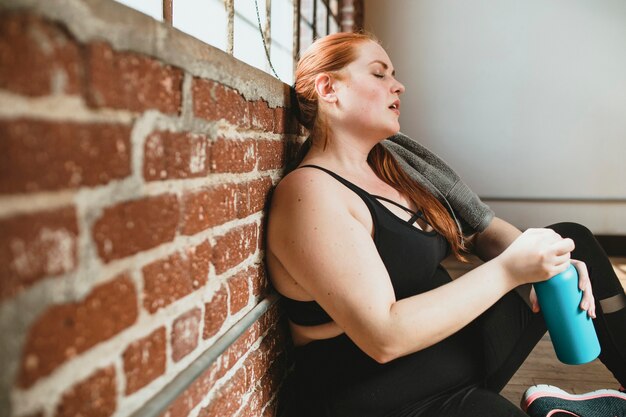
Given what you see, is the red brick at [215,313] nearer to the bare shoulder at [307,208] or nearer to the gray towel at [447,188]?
the bare shoulder at [307,208]

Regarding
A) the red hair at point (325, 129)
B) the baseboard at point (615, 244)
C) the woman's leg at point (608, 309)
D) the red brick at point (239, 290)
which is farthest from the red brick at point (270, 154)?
the baseboard at point (615, 244)

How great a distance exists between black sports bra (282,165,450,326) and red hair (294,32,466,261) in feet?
0.60

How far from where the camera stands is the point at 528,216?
4223mm

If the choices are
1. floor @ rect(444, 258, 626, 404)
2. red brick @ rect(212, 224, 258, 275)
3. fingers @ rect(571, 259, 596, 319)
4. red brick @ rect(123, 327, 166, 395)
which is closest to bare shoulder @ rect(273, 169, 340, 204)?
red brick @ rect(212, 224, 258, 275)

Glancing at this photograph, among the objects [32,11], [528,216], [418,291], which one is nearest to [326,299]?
[418,291]

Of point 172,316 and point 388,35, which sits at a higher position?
point 388,35

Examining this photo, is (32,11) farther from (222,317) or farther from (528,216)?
(528,216)

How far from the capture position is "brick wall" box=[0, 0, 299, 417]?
1.39ft

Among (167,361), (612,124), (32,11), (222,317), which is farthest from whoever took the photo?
(612,124)

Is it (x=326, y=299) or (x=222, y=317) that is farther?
(x=326, y=299)

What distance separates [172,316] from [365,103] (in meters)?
0.80

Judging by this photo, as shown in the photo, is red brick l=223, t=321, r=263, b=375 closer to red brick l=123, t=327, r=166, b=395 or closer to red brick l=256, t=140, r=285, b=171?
red brick l=123, t=327, r=166, b=395

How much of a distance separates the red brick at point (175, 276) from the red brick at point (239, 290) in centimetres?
13

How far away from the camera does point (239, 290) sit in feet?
3.13
